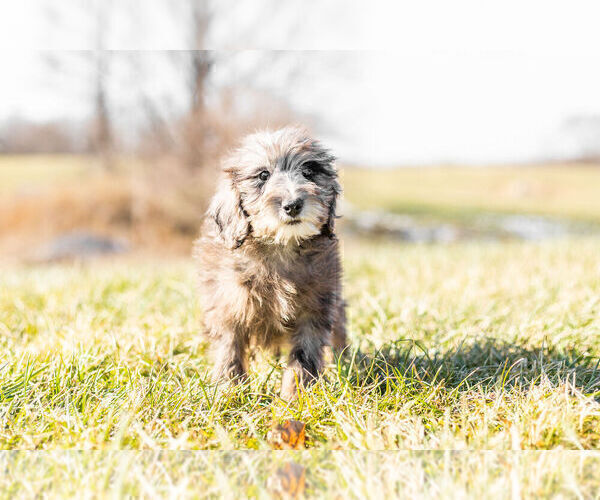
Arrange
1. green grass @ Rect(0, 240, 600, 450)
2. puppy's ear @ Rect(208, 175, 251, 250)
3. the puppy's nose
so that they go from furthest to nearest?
1. puppy's ear @ Rect(208, 175, 251, 250)
2. the puppy's nose
3. green grass @ Rect(0, 240, 600, 450)

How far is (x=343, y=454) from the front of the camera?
7.14 feet

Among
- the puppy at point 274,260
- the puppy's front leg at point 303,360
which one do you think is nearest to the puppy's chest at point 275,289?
the puppy at point 274,260

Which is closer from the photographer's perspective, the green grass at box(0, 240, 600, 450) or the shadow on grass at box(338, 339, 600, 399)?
the green grass at box(0, 240, 600, 450)

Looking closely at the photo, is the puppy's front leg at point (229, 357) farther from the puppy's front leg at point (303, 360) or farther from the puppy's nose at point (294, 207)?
the puppy's nose at point (294, 207)

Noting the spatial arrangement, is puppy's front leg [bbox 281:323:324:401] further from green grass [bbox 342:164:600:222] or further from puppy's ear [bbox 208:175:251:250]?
green grass [bbox 342:164:600:222]

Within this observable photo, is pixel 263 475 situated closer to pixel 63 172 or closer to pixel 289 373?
pixel 289 373

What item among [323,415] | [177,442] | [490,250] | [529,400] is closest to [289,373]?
[323,415]

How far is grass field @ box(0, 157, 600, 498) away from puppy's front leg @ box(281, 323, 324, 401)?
109 millimetres

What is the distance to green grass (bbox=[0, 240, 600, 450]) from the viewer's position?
7.93ft

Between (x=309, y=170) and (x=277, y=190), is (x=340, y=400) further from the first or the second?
(x=309, y=170)

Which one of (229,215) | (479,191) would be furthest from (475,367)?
(479,191)

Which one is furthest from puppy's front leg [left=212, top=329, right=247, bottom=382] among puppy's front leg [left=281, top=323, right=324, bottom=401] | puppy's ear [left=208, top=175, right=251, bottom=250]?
puppy's ear [left=208, top=175, right=251, bottom=250]

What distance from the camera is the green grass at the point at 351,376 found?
7.93 feet

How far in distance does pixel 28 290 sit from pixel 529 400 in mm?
4555
